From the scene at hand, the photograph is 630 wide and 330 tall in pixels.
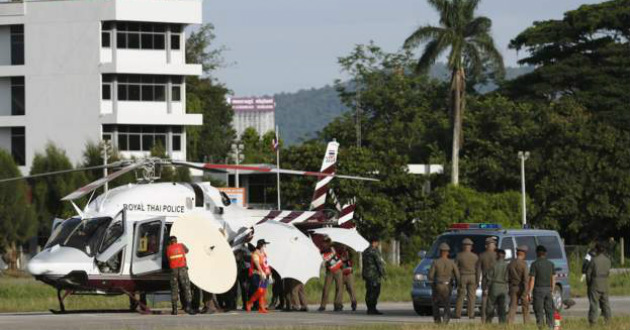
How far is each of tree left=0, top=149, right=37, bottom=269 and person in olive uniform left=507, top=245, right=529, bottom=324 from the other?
4625 centimetres

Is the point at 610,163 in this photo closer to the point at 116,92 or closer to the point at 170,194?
the point at 116,92

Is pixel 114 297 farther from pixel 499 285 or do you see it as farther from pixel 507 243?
pixel 499 285

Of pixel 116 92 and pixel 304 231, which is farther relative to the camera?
pixel 116 92

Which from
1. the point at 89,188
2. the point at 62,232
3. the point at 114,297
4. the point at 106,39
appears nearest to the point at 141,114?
the point at 106,39

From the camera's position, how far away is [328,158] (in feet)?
133

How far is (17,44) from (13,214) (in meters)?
12.2

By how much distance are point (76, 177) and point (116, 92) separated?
7.66m

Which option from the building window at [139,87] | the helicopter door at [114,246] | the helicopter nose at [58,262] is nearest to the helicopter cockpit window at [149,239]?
the helicopter door at [114,246]

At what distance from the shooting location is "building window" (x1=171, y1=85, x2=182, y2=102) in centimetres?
8019

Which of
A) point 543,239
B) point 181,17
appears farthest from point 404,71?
point 543,239

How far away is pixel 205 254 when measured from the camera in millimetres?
31906

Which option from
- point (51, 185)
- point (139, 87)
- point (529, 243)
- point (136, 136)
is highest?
point (139, 87)

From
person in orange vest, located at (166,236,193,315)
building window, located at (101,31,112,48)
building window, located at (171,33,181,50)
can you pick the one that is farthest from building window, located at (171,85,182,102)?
person in orange vest, located at (166,236,193,315)

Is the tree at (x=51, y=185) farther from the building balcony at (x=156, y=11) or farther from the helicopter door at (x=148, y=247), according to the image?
the helicopter door at (x=148, y=247)
